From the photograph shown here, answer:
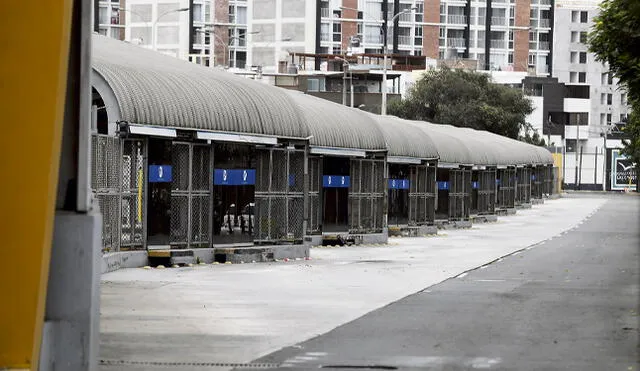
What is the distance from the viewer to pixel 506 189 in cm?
7412

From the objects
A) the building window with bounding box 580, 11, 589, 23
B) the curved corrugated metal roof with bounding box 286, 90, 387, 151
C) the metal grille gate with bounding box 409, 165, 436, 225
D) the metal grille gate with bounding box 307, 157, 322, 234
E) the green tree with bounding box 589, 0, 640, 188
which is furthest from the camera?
the building window with bounding box 580, 11, 589, 23

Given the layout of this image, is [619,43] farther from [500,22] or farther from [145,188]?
[500,22]

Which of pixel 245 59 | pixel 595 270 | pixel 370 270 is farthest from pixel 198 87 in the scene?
pixel 245 59

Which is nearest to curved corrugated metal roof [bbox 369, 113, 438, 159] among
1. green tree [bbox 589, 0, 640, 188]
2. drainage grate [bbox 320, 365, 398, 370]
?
green tree [bbox 589, 0, 640, 188]

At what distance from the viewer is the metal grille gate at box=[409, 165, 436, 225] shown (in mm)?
46094

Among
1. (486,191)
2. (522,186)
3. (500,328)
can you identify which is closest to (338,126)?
(500,328)

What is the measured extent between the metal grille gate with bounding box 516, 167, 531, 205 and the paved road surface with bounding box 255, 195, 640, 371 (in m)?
54.6

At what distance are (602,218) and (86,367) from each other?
59.3 meters

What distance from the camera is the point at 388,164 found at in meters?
44.0

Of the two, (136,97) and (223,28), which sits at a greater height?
(223,28)

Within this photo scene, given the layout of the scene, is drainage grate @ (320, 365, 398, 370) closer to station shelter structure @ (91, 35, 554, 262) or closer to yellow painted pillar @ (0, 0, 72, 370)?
yellow painted pillar @ (0, 0, 72, 370)

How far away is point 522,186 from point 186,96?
59.1 metres

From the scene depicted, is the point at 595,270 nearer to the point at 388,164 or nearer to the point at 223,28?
the point at 388,164

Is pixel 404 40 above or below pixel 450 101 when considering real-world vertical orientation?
above
